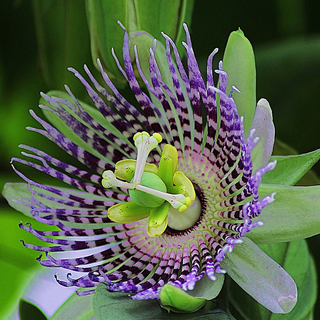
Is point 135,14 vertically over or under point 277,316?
over

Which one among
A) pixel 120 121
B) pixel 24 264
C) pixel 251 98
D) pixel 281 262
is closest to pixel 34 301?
pixel 24 264

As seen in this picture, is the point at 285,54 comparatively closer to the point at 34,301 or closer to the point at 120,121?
the point at 120,121

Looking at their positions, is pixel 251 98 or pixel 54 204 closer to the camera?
pixel 251 98

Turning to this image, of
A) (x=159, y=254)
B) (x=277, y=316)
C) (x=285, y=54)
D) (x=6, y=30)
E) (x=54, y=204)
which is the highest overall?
(x=6, y=30)

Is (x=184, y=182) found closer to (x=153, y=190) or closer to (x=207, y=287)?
(x=153, y=190)

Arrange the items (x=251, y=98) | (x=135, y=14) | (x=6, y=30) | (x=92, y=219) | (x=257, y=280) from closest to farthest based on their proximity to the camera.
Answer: (x=257, y=280) → (x=251, y=98) → (x=92, y=219) → (x=135, y=14) → (x=6, y=30)

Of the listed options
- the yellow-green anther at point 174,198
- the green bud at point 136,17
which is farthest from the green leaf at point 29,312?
the green bud at point 136,17

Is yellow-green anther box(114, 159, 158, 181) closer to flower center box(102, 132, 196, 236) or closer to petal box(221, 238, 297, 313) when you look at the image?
flower center box(102, 132, 196, 236)
